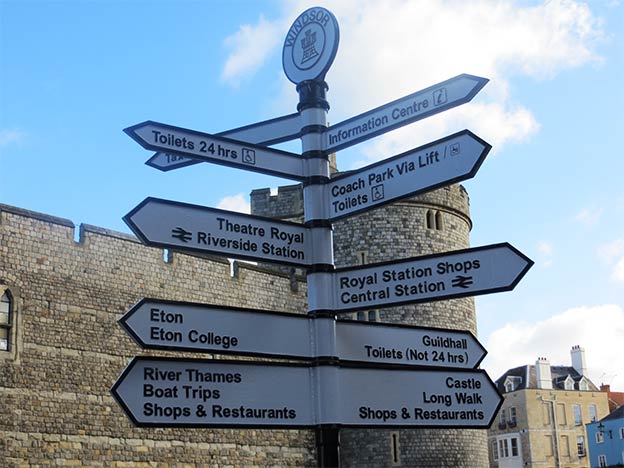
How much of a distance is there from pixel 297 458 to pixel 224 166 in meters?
15.2

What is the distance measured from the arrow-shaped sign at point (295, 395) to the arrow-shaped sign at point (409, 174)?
98cm

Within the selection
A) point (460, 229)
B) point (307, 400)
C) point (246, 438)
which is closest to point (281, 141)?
point (307, 400)

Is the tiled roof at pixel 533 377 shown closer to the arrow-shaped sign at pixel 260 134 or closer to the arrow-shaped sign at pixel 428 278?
the arrow-shaped sign at pixel 260 134

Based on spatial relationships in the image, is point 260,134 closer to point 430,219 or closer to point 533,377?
point 430,219

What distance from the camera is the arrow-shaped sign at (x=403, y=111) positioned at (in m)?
4.76

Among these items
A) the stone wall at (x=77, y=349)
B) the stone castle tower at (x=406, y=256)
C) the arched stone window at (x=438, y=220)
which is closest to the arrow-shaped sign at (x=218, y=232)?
the stone wall at (x=77, y=349)

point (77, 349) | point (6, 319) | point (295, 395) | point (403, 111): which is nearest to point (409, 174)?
point (403, 111)

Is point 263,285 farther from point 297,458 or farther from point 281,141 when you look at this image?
point 281,141

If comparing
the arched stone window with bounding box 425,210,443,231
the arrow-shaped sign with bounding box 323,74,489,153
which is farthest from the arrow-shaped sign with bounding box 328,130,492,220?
the arched stone window with bounding box 425,210,443,231

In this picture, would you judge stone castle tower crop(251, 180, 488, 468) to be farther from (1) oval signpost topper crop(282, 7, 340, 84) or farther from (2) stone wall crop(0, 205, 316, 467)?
(1) oval signpost topper crop(282, 7, 340, 84)

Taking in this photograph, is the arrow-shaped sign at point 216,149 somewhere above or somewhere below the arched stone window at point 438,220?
below

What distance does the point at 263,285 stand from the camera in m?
19.8

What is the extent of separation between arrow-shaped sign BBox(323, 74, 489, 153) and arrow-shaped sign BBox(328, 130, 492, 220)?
0.21 meters

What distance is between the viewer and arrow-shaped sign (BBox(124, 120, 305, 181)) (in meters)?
4.82
